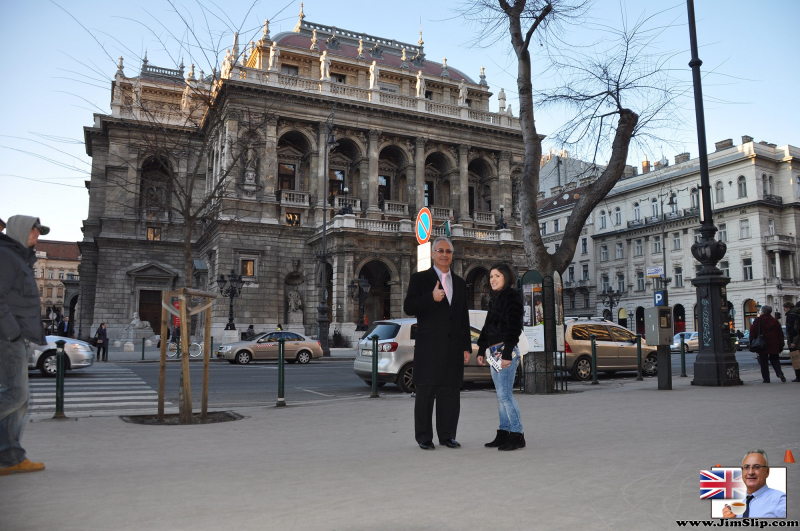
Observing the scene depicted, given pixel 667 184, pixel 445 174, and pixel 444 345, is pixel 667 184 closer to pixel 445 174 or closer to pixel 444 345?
pixel 445 174

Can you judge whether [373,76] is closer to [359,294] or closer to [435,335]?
[359,294]

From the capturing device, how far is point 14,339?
16.1ft

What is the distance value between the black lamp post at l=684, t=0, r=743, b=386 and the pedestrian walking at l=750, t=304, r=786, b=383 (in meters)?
1.43

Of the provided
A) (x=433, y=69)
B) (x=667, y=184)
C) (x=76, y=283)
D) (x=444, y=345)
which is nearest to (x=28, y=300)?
(x=444, y=345)

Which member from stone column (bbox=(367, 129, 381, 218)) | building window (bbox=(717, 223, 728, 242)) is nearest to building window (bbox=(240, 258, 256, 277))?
stone column (bbox=(367, 129, 381, 218))

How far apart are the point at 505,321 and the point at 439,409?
1.15 meters

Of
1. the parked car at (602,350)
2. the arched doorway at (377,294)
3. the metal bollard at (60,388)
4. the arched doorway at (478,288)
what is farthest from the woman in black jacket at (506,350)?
the arched doorway at (478,288)

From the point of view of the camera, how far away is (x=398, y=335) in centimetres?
1371

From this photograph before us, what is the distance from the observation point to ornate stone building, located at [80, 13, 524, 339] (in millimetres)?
40281

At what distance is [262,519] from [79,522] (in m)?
1.07

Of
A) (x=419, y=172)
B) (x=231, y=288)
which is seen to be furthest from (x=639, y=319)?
(x=231, y=288)

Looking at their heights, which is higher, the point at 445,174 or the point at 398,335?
the point at 445,174

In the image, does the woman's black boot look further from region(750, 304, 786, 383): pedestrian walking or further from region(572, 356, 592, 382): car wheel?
region(572, 356, 592, 382): car wheel

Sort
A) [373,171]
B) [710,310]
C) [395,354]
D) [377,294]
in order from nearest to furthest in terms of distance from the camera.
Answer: [710,310] → [395,354] → [373,171] → [377,294]
